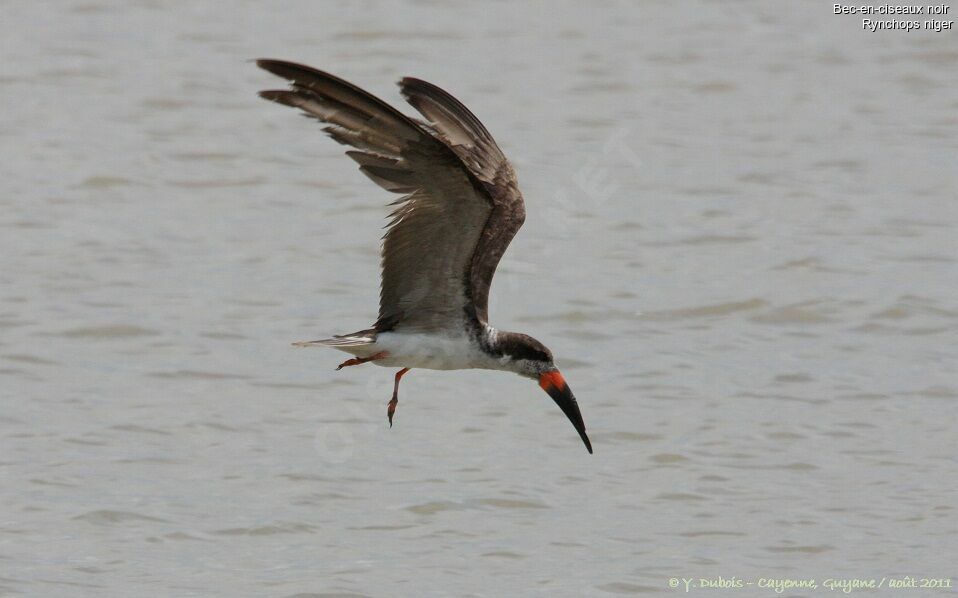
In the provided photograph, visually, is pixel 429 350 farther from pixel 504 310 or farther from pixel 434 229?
pixel 504 310

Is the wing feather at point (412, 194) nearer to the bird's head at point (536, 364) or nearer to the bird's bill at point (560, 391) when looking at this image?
the bird's head at point (536, 364)

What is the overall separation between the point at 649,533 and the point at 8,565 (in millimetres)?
3339

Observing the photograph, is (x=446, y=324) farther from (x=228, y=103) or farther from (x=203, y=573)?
(x=228, y=103)

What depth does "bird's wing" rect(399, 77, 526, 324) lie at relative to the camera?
8.34m

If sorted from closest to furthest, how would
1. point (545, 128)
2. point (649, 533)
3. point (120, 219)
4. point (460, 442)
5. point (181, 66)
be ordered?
point (649, 533) < point (460, 442) < point (120, 219) < point (545, 128) < point (181, 66)

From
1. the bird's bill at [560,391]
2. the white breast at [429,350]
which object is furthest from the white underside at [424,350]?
the bird's bill at [560,391]

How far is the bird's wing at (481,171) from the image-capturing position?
8.34 metres

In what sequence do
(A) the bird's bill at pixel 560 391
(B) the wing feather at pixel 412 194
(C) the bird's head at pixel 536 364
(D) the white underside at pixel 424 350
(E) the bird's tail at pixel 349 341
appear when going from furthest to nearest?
(A) the bird's bill at pixel 560 391
(C) the bird's head at pixel 536 364
(D) the white underside at pixel 424 350
(E) the bird's tail at pixel 349 341
(B) the wing feather at pixel 412 194

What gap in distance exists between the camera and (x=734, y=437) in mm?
10695

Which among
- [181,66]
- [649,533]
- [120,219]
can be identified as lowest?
[649,533]

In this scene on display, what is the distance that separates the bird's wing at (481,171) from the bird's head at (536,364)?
0.19 meters

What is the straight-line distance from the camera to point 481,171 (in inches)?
342

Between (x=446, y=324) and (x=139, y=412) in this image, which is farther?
(x=139, y=412)

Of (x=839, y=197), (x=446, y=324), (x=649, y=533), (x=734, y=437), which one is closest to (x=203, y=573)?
(x=446, y=324)
